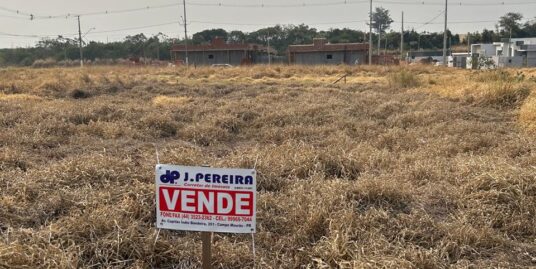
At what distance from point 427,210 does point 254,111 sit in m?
6.84

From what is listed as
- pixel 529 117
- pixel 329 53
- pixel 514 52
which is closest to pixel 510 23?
pixel 514 52

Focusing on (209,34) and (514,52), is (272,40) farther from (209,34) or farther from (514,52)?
(514,52)

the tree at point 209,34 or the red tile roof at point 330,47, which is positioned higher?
the tree at point 209,34

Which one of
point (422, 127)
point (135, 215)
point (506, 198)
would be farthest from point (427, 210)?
point (422, 127)

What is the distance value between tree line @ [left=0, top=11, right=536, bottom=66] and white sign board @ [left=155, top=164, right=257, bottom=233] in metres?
77.9

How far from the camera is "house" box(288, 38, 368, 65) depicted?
181ft

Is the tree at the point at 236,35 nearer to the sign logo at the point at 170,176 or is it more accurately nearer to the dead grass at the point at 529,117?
the dead grass at the point at 529,117

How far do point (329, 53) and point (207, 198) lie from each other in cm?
5489

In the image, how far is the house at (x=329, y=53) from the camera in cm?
5528

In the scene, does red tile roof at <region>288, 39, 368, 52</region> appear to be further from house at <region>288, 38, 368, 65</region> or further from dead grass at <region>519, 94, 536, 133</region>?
dead grass at <region>519, 94, 536, 133</region>

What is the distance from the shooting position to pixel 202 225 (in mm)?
2891

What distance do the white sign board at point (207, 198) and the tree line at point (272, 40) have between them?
77.9 metres

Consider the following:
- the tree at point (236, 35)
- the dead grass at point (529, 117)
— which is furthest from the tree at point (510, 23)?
the dead grass at point (529, 117)

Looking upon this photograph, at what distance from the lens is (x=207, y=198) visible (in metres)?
2.84
